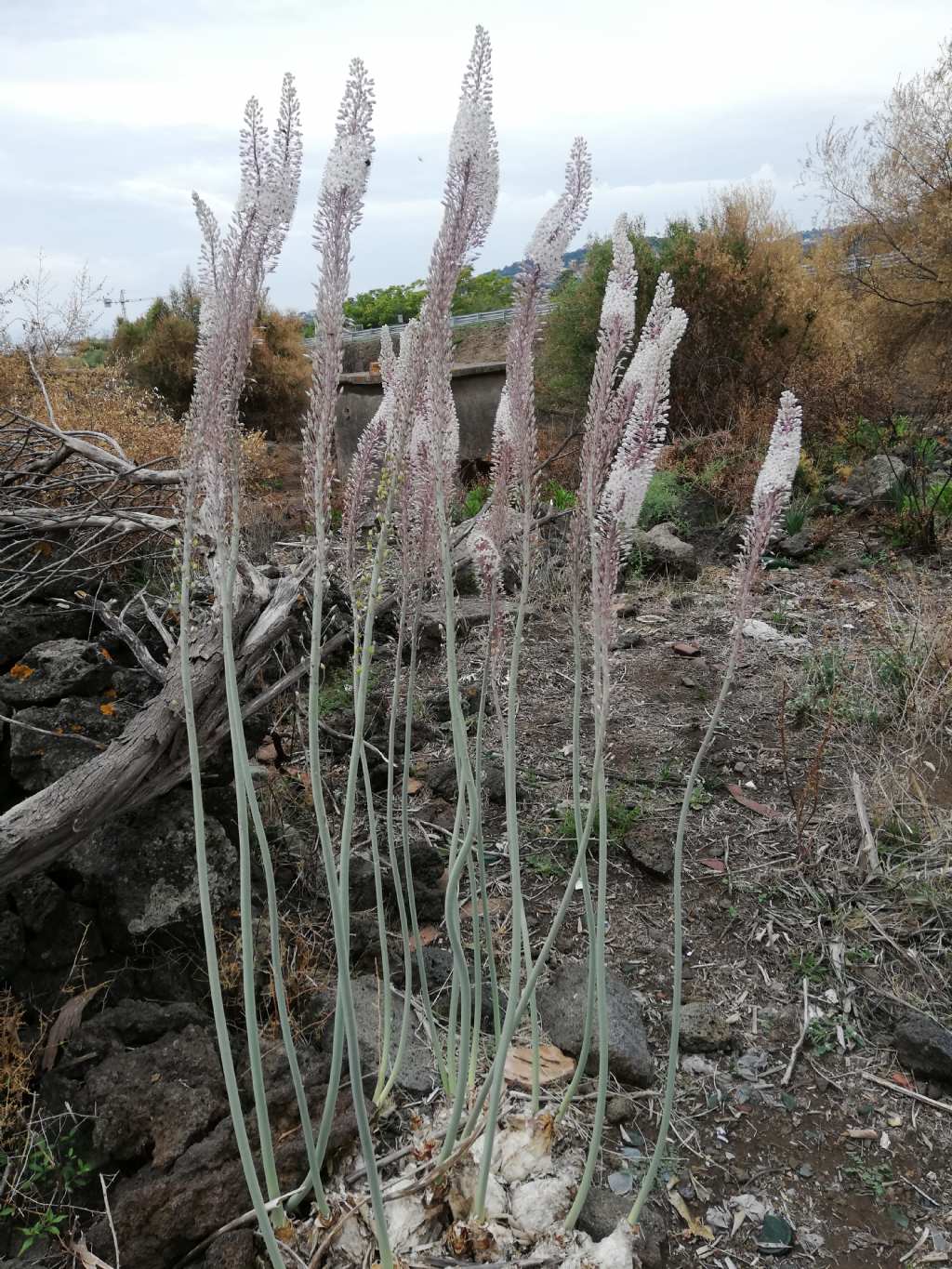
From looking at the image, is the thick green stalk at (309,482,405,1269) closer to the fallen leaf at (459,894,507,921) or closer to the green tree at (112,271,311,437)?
the fallen leaf at (459,894,507,921)

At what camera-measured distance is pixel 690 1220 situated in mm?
1857

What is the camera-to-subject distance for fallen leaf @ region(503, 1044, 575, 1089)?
216 centimetres

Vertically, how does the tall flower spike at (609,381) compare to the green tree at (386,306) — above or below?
below

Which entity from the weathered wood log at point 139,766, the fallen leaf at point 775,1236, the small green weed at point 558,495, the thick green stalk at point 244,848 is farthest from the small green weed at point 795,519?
the thick green stalk at point 244,848

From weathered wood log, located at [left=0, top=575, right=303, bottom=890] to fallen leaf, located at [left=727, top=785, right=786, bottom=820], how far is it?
6.25ft

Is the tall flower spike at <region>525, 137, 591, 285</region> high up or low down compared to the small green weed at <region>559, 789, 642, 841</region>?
up

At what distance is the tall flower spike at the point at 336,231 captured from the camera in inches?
46.1

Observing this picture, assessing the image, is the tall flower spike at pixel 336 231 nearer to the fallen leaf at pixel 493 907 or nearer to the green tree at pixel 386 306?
the fallen leaf at pixel 493 907

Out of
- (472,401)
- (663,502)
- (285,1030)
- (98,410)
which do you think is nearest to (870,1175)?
(285,1030)

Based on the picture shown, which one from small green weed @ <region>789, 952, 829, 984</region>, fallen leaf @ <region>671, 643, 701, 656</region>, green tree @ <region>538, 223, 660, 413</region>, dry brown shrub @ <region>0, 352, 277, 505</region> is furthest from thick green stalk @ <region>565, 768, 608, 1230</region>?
green tree @ <region>538, 223, 660, 413</region>

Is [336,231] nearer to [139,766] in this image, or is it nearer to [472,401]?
[139,766]

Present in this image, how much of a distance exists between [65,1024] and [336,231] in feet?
6.08

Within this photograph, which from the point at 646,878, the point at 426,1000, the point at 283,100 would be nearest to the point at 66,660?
the point at 426,1000

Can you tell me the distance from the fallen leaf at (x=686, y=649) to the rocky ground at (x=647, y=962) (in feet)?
1.95
